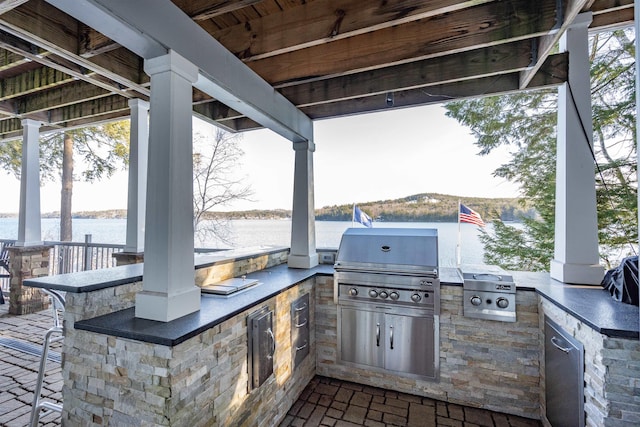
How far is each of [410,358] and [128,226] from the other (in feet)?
12.1

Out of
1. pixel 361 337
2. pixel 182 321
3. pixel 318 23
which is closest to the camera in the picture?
pixel 182 321

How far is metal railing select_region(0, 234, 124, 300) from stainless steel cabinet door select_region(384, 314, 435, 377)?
457 cm

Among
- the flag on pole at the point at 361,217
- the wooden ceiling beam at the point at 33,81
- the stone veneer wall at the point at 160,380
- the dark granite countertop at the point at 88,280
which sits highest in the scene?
the wooden ceiling beam at the point at 33,81

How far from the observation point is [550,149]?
5250 millimetres

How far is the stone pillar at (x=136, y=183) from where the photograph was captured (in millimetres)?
3666

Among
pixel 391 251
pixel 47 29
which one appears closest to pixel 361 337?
pixel 391 251

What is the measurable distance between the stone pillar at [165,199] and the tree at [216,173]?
8.10 m

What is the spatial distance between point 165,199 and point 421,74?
2.42m

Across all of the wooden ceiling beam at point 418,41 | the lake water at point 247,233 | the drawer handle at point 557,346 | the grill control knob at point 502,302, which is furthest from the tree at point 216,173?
the drawer handle at point 557,346

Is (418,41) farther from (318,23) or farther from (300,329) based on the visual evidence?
(300,329)

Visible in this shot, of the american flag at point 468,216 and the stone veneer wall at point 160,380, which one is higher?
the american flag at point 468,216

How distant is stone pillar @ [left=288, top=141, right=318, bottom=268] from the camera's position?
11.3ft

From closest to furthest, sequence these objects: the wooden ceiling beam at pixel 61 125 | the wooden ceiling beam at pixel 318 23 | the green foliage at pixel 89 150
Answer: the wooden ceiling beam at pixel 318 23 < the wooden ceiling beam at pixel 61 125 < the green foliage at pixel 89 150

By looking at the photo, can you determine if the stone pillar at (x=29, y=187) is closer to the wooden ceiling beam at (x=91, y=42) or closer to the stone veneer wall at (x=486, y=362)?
the wooden ceiling beam at (x=91, y=42)
